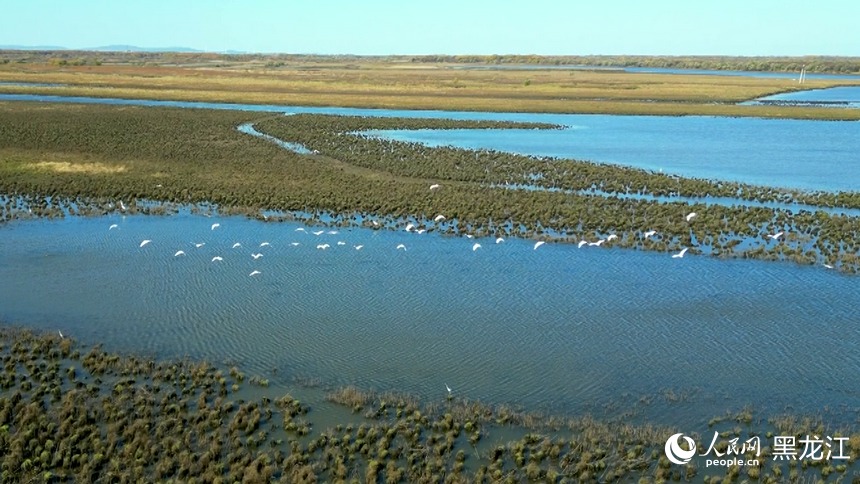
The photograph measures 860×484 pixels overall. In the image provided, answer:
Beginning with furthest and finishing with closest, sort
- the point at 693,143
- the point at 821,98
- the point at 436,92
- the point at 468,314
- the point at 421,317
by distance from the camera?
1. the point at 436,92
2. the point at 821,98
3. the point at 693,143
4. the point at 468,314
5. the point at 421,317

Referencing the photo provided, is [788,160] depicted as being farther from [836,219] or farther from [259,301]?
[259,301]

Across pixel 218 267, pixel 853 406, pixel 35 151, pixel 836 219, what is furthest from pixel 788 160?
pixel 35 151

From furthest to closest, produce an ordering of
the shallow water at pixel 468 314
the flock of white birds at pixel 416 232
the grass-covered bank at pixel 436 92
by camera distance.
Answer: the grass-covered bank at pixel 436 92, the flock of white birds at pixel 416 232, the shallow water at pixel 468 314

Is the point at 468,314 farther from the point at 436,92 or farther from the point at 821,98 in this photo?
the point at 821,98

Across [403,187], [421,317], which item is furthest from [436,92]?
[421,317]

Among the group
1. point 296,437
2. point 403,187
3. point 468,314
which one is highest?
point 403,187
